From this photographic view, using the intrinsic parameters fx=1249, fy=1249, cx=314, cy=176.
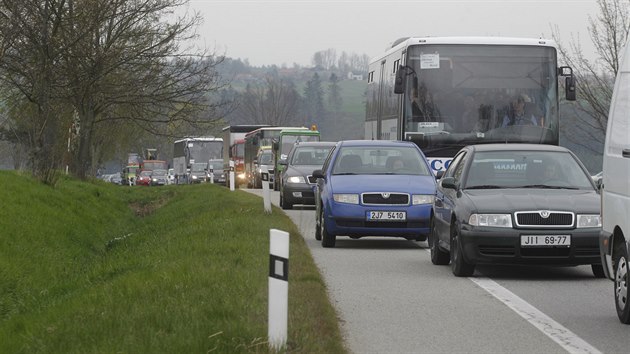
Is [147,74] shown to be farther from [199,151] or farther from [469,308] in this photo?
[199,151]

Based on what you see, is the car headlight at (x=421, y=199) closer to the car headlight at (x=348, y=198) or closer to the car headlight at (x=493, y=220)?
the car headlight at (x=348, y=198)

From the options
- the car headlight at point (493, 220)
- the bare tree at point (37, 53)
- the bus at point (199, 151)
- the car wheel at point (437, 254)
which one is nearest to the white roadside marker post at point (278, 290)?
the car headlight at point (493, 220)

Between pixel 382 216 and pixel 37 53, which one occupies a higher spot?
pixel 37 53

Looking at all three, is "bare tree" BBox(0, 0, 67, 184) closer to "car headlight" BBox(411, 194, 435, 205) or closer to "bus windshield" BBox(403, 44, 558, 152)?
"bus windshield" BBox(403, 44, 558, 152)

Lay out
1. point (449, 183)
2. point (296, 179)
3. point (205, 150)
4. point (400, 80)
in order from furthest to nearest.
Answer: point (205, 150) < point (296, 179) < point (400, 80) < point (449, 183)

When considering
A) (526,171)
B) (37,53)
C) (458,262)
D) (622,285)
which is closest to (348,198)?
(526,171)

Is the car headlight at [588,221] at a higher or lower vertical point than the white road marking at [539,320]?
higher

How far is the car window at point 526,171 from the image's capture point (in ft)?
46.9

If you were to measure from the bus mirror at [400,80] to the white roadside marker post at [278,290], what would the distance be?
53.8ft

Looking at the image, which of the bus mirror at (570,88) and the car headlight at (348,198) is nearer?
the car headlight at (348,198)

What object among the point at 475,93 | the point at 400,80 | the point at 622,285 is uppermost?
the point at 400,80

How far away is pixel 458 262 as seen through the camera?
13.7 meters

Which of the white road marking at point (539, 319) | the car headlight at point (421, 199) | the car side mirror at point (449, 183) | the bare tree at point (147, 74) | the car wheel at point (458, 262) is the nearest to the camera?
the white road marking at point (539, 319)

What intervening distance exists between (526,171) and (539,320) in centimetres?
456
